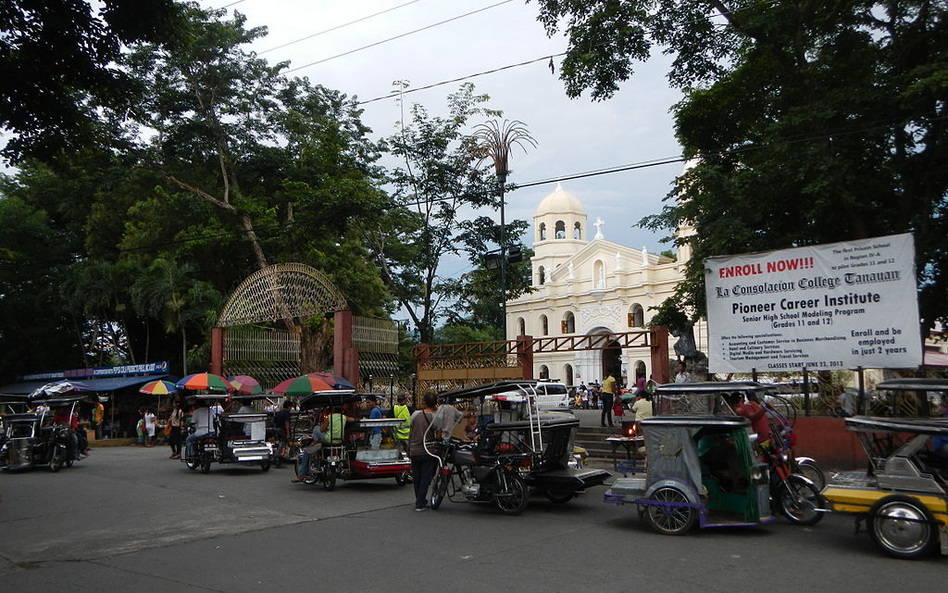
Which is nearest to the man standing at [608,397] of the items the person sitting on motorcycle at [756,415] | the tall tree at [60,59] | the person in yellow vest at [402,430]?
the person in yellow vest at [402,430]

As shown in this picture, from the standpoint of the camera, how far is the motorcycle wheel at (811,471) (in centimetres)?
1005

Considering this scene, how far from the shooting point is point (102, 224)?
3111cm

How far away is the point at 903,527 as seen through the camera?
7395 mm

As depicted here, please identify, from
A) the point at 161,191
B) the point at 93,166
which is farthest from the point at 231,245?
the point at 93,166

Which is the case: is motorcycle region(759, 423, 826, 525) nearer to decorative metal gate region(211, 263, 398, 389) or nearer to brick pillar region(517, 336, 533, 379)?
brick pillar region(517, 336, 533, 379)

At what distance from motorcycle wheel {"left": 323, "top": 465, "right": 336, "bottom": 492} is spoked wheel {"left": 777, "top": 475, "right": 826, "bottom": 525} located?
7.36 meters

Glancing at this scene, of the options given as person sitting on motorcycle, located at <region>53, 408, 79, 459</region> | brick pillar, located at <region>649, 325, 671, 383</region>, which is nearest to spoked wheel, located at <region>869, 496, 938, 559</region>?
brick pillar, located at <region>649, 325, 671, 383</region>

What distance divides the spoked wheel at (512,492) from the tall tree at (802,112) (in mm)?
7744

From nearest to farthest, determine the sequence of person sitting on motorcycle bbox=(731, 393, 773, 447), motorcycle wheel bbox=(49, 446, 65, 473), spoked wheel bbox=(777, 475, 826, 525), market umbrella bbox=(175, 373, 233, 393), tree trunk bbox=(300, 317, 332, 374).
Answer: spoked wheel bbox=(777, 475, 826, 525) < person sitting on motorcycle bbox=(731, 393, 773, 447) < motorcycle wheel bbox=(49, 446, 65, 473) < market umbrella bbox=(175, 373, 233, 393) < tree trunk bbox=(300, 317, 332, 374)

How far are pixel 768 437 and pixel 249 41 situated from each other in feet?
90.2

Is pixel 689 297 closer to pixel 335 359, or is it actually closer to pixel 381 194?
pixel 335 359

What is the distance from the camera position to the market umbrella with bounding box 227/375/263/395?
21.1 meters

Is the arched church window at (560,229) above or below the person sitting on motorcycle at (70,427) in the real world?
above

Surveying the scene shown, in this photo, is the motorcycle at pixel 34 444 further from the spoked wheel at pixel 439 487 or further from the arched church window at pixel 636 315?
the arched church window at pixel 636 315
